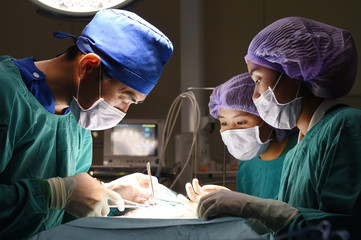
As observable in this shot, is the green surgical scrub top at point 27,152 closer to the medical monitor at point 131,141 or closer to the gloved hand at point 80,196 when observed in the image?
the gloved hand at point 80,196

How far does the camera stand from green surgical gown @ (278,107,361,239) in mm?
1021

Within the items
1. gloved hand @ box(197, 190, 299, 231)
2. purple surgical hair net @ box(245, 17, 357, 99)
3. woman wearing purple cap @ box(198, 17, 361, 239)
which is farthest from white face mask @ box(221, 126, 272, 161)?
gloved hand @ box(197, 190, 299, 231)

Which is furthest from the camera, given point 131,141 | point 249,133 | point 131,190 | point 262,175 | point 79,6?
point 131,141

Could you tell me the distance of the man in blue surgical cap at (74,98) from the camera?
4.06 feet

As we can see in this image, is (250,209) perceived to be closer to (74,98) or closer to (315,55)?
(315,55)

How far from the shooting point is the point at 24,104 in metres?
1.25

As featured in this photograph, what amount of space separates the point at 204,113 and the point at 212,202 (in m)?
1.71

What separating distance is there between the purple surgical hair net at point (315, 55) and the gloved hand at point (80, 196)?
0.82 meters

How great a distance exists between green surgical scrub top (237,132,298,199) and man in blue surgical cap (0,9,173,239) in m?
0.92

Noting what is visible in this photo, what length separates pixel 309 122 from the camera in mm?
1387

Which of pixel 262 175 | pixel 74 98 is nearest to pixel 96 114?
pixel 74 98

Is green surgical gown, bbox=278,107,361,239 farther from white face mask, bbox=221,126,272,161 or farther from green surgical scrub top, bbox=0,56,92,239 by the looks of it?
green surgical scrub top, bbox=0,56,92,239

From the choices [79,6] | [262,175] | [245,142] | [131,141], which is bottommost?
[131,141]

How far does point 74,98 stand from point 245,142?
0.92 meters
